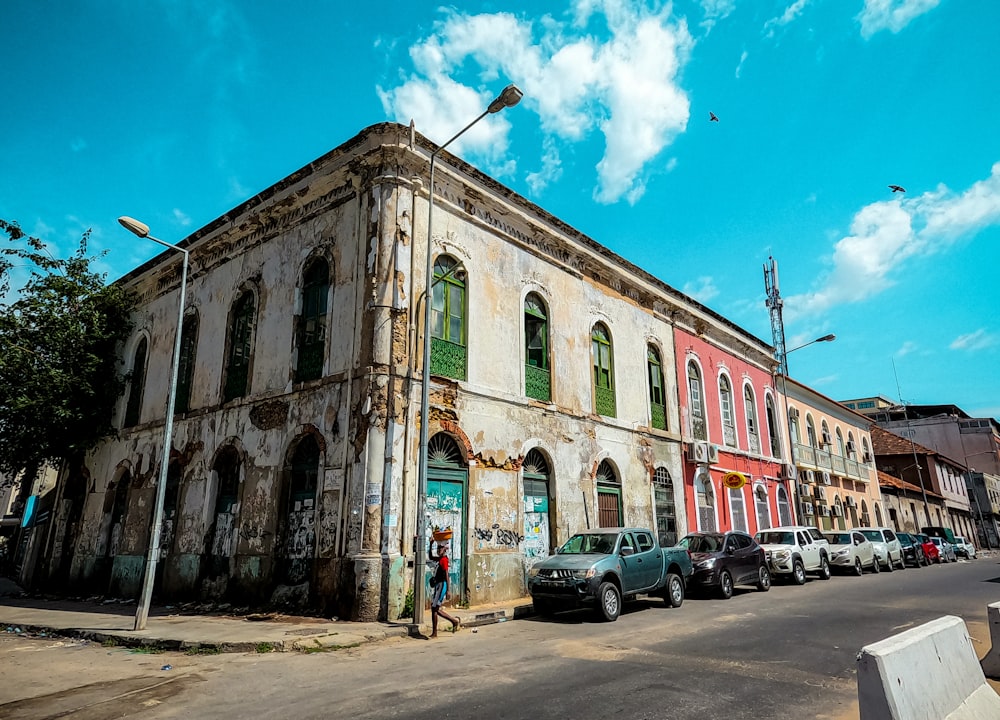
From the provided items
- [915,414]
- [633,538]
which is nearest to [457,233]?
[633,538]

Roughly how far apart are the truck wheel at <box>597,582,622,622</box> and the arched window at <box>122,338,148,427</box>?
15799mm

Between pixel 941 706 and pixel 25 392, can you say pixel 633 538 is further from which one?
pixel 25 392

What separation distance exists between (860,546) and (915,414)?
5084 cm

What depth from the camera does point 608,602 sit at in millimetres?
11352

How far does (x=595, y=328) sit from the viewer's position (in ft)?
63.1

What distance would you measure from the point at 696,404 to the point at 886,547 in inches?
402

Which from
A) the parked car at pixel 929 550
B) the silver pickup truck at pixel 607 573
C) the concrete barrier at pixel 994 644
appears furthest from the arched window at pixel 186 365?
the parked car at pixel 929 550

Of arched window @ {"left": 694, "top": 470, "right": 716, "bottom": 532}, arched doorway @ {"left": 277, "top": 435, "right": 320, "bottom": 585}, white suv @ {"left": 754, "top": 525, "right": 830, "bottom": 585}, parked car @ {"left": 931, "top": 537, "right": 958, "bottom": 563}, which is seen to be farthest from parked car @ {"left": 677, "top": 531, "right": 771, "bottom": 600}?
parked car @ {"left": 931, "top": 537, "right": 958, "bottom": 563}

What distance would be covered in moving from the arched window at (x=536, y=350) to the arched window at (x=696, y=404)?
8312 millimetres

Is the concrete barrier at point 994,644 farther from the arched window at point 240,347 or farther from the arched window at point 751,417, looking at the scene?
the arched window at point 751,417

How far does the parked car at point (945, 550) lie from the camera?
32062 millimetres

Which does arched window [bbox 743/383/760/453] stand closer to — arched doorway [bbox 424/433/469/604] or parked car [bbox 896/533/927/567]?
parked car [bbox 896/533/927/567]

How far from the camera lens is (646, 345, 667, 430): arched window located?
20750mm

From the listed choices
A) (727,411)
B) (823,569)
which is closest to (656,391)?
(727,411)
